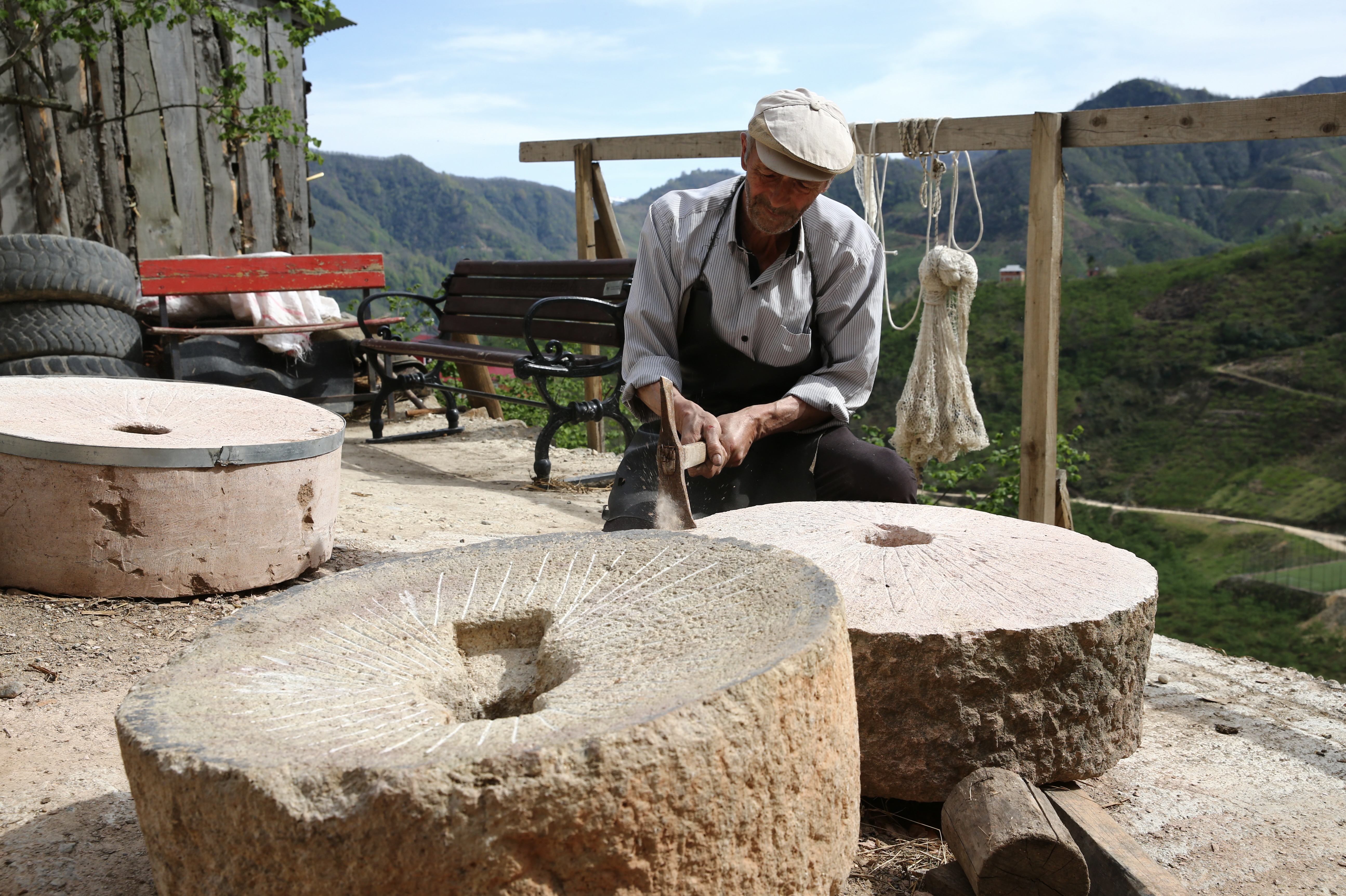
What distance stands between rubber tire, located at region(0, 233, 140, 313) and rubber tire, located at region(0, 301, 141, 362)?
0.14 feet

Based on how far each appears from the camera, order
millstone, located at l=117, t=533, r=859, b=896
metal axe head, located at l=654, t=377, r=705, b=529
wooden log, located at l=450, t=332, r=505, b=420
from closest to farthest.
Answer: millstone, located at l=117, t=533, r=859, b=896 → metal axe head, located at l=654, t=377, r=705, b=529 → wooden log, located at l=450, t=332, r=505, b=420

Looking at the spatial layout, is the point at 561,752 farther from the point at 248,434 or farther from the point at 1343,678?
the point at 1343,678

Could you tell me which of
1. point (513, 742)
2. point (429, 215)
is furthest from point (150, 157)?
point (429, 215)

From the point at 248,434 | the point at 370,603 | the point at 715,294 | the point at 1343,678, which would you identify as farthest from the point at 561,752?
the point at 1343,678

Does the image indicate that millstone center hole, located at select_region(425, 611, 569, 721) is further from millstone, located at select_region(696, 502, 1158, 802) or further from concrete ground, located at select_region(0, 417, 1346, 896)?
concrete ground, located at select_region(0, 417, 1346, 896)

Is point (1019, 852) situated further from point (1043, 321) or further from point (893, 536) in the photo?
point (1043, 321)

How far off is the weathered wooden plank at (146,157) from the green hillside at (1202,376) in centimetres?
1468

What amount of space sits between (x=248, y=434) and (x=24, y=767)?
3.45 ft

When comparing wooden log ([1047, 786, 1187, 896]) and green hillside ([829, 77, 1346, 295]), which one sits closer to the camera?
wooden log ([1047, 786, 1187, 896])

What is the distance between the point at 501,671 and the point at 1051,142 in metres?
2.85

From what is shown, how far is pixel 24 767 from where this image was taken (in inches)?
69.1

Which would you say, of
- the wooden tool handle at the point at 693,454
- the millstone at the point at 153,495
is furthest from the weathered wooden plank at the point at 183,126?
the wooden tool handle at the point at 693,454

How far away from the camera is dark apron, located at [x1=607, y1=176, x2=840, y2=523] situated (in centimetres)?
256

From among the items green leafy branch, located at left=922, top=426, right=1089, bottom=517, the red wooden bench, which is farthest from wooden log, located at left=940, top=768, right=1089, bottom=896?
the red wooden bench
